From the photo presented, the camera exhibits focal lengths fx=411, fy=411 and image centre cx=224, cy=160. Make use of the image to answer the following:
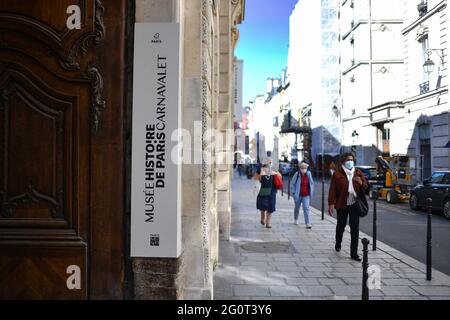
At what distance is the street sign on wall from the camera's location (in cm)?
389

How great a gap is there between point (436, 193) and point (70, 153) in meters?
15.1

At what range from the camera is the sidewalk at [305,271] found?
5.91 meters

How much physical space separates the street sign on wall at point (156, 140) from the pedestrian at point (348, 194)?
198 inches

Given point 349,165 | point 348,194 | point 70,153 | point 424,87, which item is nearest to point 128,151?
point 70,153

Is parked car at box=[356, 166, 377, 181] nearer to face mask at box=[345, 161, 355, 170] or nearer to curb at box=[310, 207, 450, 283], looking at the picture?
curb at box=[310, 207, 450, 283]

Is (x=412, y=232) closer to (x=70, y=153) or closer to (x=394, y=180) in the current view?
(x=394, y=180)

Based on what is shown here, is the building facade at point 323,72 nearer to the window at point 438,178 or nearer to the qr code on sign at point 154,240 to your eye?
the window at point 438,178

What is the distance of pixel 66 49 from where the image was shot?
398 centimetres

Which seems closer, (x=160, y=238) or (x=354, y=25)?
(x=160, y=238)

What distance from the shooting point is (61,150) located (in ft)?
13.2

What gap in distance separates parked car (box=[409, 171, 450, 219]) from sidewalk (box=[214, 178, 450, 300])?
657 cm
